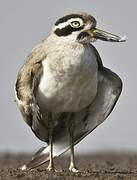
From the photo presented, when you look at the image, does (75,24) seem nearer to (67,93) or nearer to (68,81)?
(68,81)

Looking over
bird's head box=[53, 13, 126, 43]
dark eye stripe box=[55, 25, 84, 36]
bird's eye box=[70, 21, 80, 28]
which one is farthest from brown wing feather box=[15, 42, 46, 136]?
bird's eye box=[70, 21, 80, 28]

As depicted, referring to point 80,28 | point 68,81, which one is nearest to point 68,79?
point 68,81

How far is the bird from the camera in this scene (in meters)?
19.5

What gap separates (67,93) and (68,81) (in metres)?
0.26

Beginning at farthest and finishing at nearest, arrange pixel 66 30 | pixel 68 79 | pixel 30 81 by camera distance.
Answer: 1. pixel 30 81
2. pixel 66 30
3. pixel 68 79

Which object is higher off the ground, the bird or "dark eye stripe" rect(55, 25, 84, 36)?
"dark eye stripe" rect(55, 25, 84, 36)

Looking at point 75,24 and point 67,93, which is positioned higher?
point 75,24

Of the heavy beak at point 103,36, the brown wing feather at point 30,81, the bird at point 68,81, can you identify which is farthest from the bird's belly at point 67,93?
the heavy beak at point 103,36

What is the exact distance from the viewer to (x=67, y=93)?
1972 centimetres

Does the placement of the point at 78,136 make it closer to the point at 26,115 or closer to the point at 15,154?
the point at 26,115

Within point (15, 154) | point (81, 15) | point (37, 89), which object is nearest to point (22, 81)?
point (37, 89)

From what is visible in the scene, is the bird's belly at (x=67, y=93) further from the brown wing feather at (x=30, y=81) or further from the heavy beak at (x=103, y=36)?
the heavy beak at (x=103, y=36)

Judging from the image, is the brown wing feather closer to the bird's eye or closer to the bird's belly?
the bird's belly

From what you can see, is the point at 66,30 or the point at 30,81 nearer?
the point at 66,30
